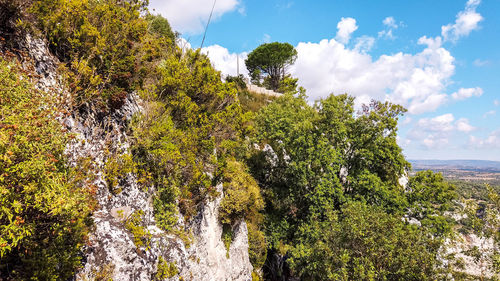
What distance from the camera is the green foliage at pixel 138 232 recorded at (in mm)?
5910

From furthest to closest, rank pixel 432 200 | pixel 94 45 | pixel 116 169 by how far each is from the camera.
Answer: pixel 432 200 < pixel 94 45 < pixel 116 169

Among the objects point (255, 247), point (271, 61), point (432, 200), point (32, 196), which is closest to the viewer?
point (32, 196)

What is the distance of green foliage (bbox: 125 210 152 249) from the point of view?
5.91 meters

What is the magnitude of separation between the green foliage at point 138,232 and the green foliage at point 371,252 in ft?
34.2

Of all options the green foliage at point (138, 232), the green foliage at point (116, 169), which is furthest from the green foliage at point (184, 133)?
the green foliage at point (138, 232)

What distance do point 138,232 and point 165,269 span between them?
1.37 m

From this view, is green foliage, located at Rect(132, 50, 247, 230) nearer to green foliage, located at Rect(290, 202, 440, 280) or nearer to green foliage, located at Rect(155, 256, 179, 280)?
green foliage, located at Rect(155, 256, 179, 280)

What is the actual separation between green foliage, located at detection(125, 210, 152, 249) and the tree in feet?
130

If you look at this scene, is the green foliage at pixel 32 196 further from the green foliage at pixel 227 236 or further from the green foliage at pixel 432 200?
the green foliage at pixel 432 200

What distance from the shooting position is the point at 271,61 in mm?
42625

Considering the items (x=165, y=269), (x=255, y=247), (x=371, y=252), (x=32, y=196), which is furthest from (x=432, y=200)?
(x=32, y=196)

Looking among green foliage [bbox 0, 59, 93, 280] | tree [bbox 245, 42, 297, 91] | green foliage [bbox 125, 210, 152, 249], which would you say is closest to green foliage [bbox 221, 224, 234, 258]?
green foliage [bbox 125, 210, 152, 249]

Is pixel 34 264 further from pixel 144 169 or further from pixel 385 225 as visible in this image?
pixel 385 225

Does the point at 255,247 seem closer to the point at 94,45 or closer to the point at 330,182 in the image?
the point at 330,182
